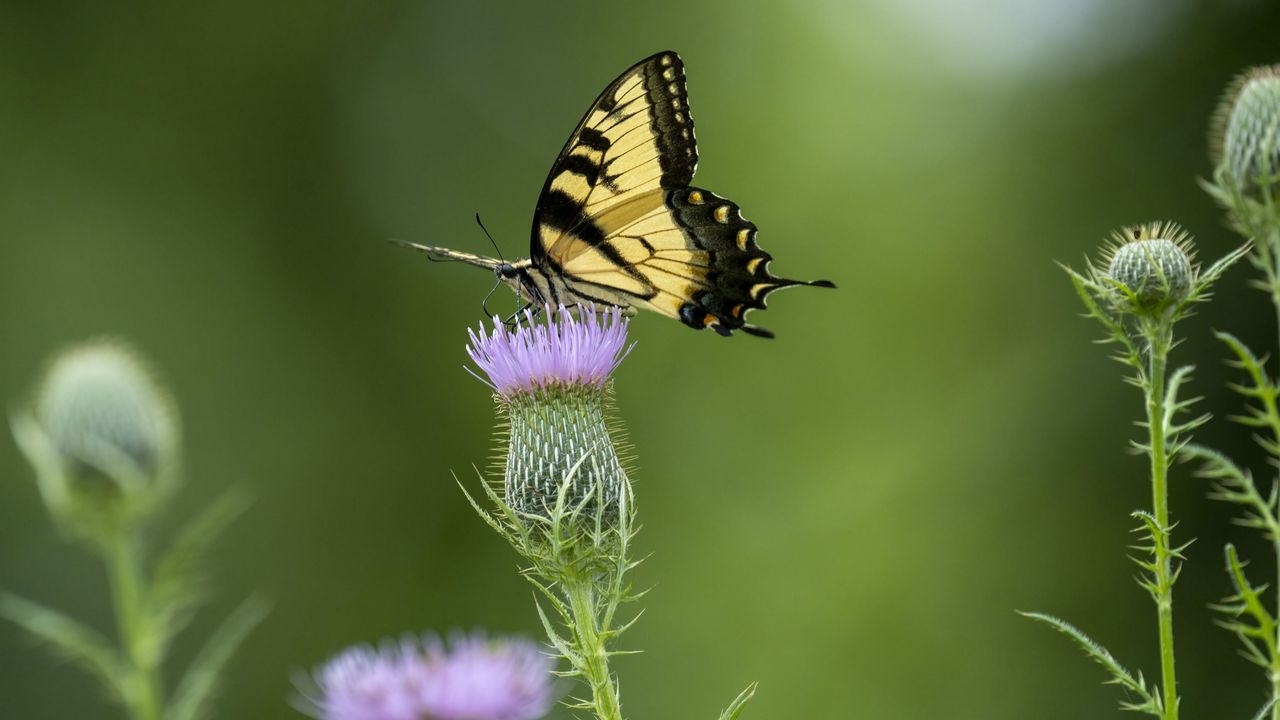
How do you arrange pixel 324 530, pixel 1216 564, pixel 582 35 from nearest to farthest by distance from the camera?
pixel 1216 564
pixel 324 530
pixel 582 35

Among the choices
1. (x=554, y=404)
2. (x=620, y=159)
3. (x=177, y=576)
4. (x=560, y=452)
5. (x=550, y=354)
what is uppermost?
(x=620, y=159)

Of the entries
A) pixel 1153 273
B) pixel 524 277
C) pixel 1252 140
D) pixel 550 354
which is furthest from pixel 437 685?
pixel 524 277

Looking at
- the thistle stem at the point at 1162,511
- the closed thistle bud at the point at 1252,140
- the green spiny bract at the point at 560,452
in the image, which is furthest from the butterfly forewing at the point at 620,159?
the thistle stem at the point at 1162,511

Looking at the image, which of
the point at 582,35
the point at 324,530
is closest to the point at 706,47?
the point at 582,35

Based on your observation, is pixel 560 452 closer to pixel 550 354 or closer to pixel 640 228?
pixel 550 354

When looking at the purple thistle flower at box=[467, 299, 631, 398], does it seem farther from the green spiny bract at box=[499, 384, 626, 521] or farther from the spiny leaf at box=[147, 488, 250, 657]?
the spiny leaf at box=[147, 488, 250, 657]

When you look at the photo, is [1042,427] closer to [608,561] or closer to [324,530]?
[324,530]
